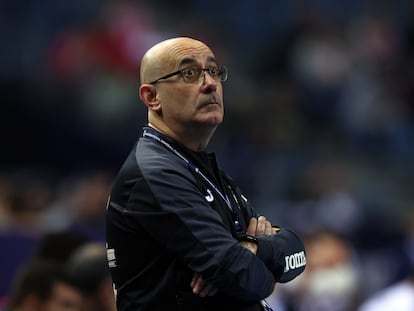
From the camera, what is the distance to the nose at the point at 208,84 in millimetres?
4863

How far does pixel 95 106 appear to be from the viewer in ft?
50.2

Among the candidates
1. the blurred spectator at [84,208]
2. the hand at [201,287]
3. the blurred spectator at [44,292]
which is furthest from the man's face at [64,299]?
the blurred spectator at [84,208]

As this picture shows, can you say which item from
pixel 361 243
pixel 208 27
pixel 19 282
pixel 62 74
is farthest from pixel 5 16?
pixel 19 282

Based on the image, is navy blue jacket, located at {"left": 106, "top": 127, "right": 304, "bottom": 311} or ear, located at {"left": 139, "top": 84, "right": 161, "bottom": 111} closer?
navy blue jacket, located at {"left": 106, "top": 127, "right": 304, "bottom": 311}

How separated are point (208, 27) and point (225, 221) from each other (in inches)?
463

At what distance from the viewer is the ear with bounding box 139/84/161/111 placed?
4922mm

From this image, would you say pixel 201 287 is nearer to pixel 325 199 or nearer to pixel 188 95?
pixel 188 95

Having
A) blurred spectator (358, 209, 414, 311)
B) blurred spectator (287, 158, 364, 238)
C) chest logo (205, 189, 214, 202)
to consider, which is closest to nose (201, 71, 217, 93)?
chest logo (205, 189, 214, 202)

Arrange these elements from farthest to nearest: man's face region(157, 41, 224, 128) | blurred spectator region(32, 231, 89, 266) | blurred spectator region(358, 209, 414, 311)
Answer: blurred spectator region(358, 209, 414, 311) → blurred spectator region(32, 231, 89, 266) → man's face region(157, 41, 224, 128)

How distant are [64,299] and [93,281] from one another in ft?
0.61

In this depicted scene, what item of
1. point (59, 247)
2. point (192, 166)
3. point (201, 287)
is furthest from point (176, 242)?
point (59, 247)

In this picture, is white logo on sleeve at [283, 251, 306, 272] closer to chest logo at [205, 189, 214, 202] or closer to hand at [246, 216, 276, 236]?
hand at [246, 216, 276, 236]

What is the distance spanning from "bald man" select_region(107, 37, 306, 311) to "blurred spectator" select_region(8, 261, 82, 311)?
1.89 meters

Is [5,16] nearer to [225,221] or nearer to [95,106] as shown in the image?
[95,106]
